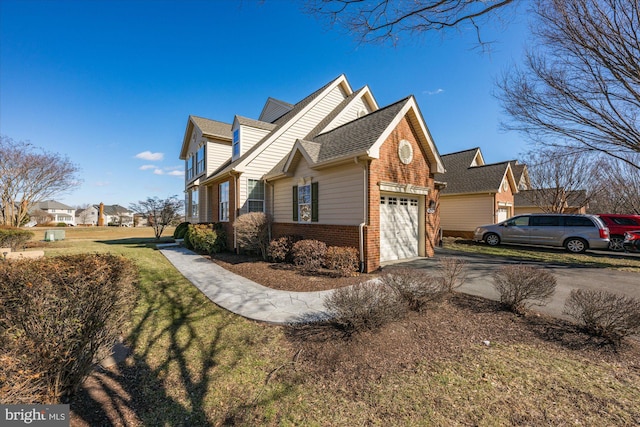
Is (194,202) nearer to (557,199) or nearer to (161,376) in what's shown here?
→ (161,376)

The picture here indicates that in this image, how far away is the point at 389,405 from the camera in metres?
2.94

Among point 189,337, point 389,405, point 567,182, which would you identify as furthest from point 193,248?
point 567,182

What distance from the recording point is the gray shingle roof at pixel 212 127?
17608mm

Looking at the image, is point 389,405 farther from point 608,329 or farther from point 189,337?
point 608,329

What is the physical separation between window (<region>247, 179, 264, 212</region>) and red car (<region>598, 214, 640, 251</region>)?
20050 millimetres

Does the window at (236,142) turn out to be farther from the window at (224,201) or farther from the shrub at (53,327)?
the shrub at (53,327)

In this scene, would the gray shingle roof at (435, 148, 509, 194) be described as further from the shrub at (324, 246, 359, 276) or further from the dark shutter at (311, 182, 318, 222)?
the shrub at (324, 246, 359, 276)

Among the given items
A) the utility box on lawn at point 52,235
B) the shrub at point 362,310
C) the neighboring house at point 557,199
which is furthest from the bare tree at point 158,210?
the neighboring house at point 557,199

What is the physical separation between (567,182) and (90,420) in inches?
1196

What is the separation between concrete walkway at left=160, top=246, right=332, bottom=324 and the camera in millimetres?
5422

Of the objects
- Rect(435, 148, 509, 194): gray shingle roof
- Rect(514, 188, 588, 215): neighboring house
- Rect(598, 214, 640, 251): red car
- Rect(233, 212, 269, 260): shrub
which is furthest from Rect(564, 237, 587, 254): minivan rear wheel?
Rect(233, 212, 269, 260): shrub
